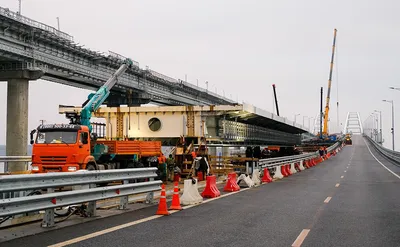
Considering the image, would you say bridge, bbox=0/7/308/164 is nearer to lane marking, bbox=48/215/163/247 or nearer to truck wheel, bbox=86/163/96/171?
truck wheel, bbox=86/163/96/171

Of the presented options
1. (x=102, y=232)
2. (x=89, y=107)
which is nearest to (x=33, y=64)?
(x=89, y=107)

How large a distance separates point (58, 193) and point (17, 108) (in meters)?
43.8

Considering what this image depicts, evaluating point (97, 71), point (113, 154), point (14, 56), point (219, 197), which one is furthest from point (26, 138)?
point (219, 197)

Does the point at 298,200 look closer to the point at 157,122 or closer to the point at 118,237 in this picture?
the point at 118,237

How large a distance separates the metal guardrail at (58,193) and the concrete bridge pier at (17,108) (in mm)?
40177

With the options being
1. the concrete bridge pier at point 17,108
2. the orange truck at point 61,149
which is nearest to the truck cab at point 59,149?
the orange truck at point 61,149

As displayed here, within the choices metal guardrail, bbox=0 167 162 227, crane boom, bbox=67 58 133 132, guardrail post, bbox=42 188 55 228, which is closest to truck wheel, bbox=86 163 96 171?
crane boom, bbox=67 58 133 132

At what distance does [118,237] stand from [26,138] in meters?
45.0

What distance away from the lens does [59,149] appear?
18156 mm

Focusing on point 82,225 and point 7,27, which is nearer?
point 82,225

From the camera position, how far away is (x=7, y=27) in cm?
4538

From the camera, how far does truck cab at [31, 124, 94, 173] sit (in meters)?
17.9

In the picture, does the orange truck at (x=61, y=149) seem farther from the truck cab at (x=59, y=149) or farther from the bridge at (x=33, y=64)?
the bridge at (x=33, y=64)

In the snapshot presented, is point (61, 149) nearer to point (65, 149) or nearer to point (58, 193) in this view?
point (65, 149)
